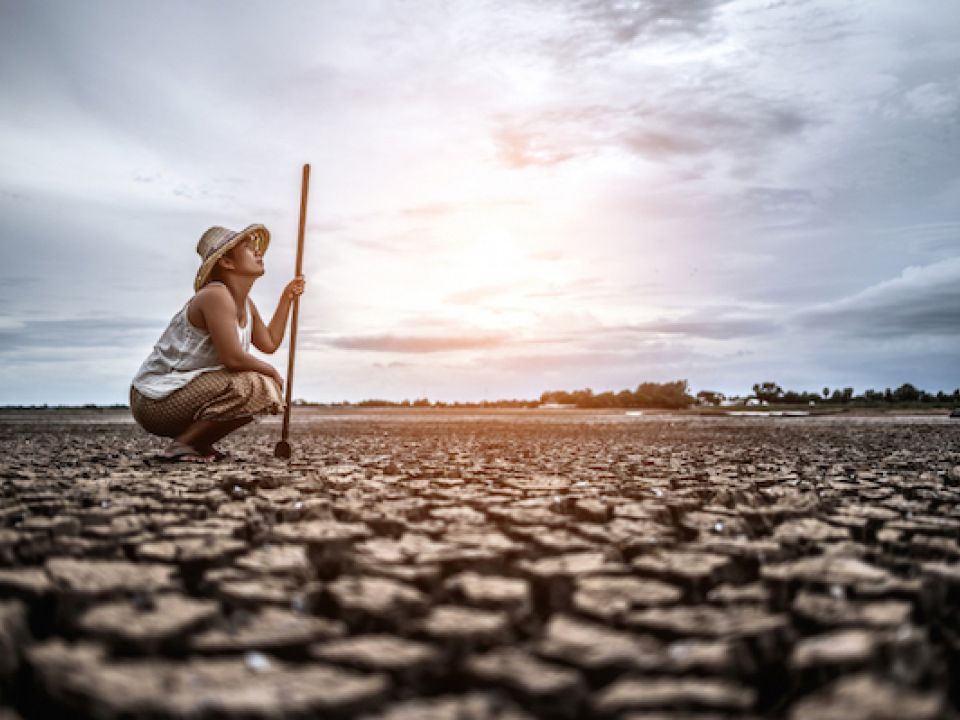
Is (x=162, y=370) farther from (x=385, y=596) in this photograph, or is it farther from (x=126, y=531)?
(x=385, y=596)

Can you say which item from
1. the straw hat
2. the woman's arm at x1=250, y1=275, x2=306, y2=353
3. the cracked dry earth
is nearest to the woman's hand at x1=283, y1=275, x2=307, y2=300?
the woman's arm at x1=250, y1=275, x2=306, y2=353

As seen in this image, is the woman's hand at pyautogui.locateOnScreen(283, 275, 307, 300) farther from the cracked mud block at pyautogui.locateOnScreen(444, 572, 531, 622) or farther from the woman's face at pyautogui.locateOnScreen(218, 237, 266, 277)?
the cracked mud block at pyautogui.locateOnScreen(444, 572, 531, 622)

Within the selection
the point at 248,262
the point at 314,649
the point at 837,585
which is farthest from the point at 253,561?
the point at 248,262

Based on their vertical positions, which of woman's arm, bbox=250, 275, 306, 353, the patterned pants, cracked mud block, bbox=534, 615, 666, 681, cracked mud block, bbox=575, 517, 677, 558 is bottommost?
cracked mud block, bbox=534, 615, 666, 681

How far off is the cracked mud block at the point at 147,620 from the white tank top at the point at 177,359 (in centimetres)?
349

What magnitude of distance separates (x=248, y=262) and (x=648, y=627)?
173 inches

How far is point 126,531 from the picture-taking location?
2754 millimetres

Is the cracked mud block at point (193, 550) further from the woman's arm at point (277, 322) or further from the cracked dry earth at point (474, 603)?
the woman's arm at point (277, 322)

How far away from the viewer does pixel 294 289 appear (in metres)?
5.80

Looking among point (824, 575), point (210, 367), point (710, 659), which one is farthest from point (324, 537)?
point (210, 367)

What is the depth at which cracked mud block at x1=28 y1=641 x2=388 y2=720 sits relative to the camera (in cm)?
127

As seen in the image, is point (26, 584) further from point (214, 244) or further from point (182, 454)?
point (214, 244)

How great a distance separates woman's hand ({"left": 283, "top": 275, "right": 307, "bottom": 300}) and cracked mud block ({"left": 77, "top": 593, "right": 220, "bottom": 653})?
4137 millimetres

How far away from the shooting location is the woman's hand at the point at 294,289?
5.80 m
